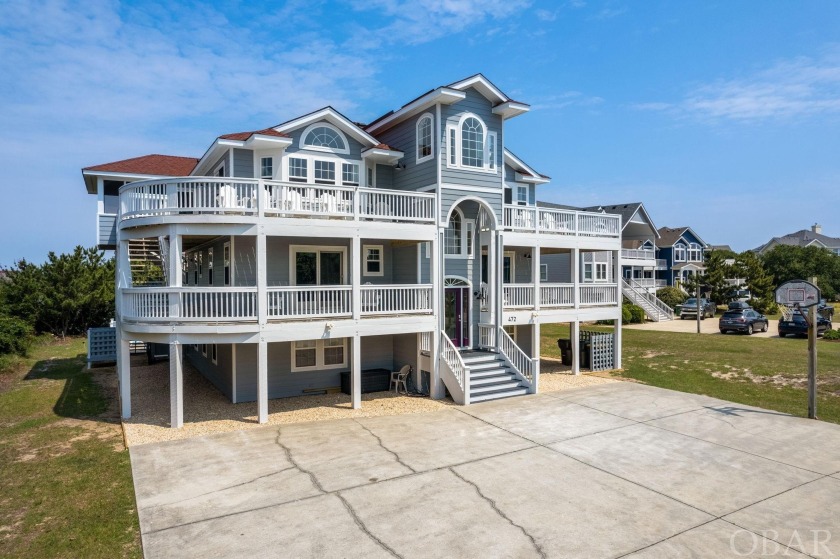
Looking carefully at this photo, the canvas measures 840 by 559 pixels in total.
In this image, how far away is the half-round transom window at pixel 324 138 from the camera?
55.7ft

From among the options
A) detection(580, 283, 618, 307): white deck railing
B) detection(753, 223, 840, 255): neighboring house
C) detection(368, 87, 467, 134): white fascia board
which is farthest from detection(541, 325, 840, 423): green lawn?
detection(753, 223, 840, 255): neighboring house

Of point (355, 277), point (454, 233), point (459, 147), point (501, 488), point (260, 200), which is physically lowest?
point (501, 488)

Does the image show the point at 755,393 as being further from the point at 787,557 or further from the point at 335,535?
the point at 335,535

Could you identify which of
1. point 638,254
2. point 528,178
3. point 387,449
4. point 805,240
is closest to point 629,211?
point 638,254

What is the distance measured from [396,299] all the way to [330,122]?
6481mm

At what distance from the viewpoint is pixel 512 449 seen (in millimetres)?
11234

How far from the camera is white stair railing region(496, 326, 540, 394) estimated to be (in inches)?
656

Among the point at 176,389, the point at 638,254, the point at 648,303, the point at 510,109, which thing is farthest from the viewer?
the point at 638,254

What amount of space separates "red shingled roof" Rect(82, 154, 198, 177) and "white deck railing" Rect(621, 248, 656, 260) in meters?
37.9

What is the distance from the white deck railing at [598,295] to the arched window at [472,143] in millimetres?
6841

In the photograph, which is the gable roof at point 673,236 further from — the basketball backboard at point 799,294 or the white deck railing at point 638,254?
the basketball backboard at point 799,294

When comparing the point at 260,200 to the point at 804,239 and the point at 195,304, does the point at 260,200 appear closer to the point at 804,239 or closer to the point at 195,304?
the point at 195,304

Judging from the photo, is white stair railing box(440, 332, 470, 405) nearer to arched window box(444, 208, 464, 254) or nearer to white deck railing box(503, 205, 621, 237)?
arched window box(444, 208, 464, 254)

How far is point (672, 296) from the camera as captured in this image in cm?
4622
